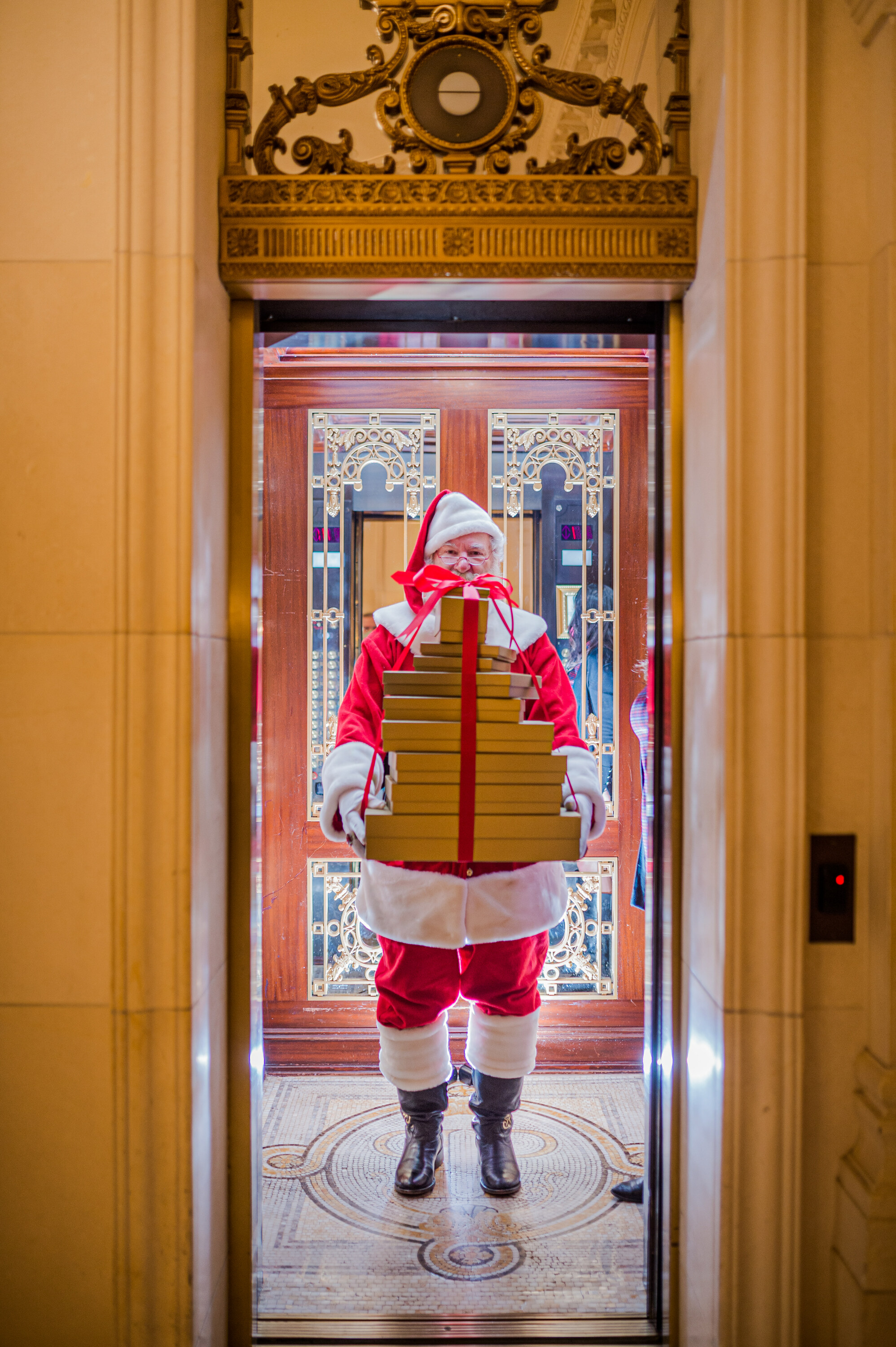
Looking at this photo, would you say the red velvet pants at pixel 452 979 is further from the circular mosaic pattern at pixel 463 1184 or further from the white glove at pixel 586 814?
the circular mosaic pattern at pixel 463 1184

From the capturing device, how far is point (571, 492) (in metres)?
2.96

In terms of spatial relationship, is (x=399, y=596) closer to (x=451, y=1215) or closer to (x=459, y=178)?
(x=459, y=178)

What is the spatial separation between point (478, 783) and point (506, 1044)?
932 mm

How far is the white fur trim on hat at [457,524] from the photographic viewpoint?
2.18 m

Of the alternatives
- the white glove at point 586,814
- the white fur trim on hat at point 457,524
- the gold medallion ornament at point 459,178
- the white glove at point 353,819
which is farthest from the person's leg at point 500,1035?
the gold medallion ornament at point 459,178

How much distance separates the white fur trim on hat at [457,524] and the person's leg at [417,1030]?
3.23ft

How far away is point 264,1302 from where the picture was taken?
6.21ft

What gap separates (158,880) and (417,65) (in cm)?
156

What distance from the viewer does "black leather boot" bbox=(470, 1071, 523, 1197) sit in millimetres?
2258

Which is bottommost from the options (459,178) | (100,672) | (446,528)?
(100,672)

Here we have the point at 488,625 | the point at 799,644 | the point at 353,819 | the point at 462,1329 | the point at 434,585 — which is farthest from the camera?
the point at 488,625

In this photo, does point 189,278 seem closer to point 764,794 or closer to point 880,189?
point 880,189

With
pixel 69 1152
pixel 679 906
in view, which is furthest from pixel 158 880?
pixel 679 906

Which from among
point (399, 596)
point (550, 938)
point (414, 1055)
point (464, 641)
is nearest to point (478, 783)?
point (464, 641)
